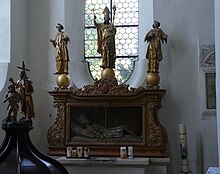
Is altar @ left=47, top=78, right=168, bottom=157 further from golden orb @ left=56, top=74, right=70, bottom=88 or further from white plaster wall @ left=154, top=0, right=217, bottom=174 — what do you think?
white plaster wall @ left=154, top=0, right=217, bottom=174

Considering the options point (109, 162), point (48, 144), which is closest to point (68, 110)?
point (48, 144)

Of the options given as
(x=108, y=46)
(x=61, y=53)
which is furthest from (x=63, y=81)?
(x=108, y=46)

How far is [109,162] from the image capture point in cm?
538

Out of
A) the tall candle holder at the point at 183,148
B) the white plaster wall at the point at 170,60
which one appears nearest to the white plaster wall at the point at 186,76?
the white plaster wall at the point at 170,60

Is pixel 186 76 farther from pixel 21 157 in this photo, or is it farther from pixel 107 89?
pixel 21 157

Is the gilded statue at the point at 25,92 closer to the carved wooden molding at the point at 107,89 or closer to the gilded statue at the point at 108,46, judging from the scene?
the carved wooden molding at the point at 107,89

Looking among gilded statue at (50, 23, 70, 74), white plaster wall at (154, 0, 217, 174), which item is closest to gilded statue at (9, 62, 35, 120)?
gilded statue at (50, 23, 70, 74)

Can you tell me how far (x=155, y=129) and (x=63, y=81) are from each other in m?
1.61

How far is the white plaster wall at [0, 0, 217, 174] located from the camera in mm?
6211

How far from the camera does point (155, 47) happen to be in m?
6.06

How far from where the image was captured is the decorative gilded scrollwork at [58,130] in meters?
6.14

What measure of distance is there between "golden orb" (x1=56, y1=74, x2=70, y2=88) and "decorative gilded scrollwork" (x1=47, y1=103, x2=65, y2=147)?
0.98 feet

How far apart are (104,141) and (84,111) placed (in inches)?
22.3

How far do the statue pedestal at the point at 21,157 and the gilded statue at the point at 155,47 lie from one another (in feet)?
15.8
